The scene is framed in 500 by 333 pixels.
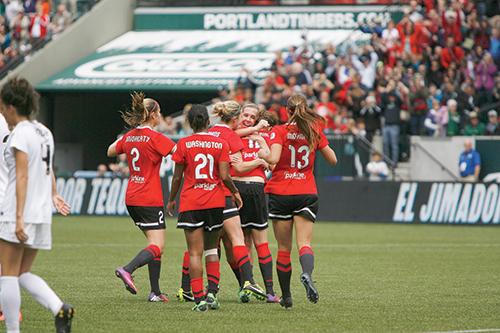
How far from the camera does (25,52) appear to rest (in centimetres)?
3014

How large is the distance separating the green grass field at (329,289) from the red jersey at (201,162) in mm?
1137

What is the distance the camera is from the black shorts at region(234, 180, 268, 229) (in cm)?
820

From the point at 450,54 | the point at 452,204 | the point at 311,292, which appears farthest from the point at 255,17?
the point at 311,292

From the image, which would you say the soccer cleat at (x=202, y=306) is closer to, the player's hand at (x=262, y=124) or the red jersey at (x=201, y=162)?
the red jersey at (x=201, y=162)

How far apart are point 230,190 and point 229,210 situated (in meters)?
0.54

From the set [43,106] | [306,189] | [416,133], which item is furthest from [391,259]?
[43,106]

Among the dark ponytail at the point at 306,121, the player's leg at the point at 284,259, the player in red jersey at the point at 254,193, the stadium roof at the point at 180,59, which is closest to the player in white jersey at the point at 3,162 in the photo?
the player in red jersey at the point at 254,193

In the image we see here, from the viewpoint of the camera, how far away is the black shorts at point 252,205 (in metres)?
8.20

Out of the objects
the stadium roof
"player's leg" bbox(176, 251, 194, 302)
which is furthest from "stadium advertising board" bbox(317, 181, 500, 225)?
"player's leg" bbox(176, 251, 194, 302)

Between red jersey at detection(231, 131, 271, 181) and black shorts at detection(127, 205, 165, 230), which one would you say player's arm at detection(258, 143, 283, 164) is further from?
black shorts at detection(127, 205, 165, 230)

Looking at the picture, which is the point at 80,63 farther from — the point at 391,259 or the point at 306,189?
the point at 306,189

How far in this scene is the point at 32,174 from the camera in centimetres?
546

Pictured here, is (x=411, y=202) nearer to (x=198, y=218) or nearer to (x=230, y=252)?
(x=230, y=252)

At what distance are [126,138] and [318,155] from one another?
12326 millimetres
